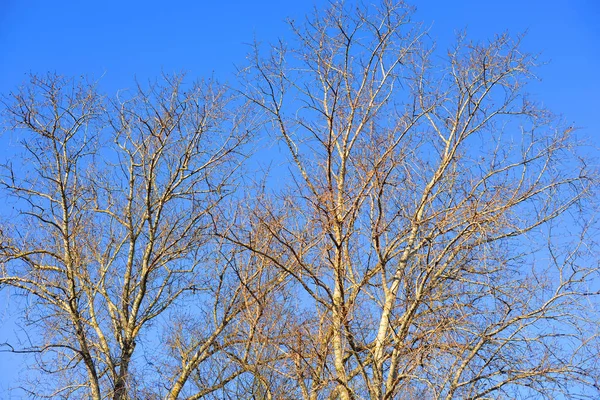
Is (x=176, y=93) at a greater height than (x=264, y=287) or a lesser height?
greater

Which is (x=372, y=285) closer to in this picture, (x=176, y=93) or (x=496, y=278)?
(x=496, y=278)

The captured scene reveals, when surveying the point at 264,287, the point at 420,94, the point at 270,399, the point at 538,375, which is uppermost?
the point at 420,94

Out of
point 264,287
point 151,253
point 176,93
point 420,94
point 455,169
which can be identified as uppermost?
point 176,93

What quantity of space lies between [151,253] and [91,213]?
4.16ft

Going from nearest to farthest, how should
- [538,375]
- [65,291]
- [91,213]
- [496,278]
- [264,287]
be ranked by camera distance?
[538,375], [496,278], [264,287], [65,291], [91,213]

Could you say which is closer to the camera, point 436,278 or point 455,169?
point 436,278

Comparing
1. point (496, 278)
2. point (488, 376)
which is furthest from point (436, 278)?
point (488, 376)

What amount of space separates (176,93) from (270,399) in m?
6.78

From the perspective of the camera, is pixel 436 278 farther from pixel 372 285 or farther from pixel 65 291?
pixel 65 291

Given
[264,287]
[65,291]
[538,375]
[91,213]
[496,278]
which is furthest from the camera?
[91,213]

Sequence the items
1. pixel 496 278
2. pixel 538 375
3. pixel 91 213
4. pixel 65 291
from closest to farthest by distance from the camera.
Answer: pixel 538 375 → pixel 496 278 → pixel 65 291 → pixel 91 213

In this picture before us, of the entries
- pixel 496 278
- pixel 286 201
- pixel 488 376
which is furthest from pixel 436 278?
pixel 286 201

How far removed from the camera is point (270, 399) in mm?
8008

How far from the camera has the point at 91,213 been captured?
13.1 meters
